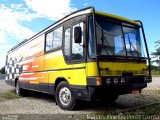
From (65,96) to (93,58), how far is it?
2.01 metres

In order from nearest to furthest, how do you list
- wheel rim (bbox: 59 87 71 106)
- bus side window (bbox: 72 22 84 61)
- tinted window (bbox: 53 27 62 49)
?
bus side window (bbox: 72 22 84 61) → wheel rim (bbox: 59 87 71 106) → tinted window (bbox: 53 27 62 49)

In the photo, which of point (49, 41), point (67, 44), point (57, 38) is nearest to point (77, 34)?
point (67, 44)

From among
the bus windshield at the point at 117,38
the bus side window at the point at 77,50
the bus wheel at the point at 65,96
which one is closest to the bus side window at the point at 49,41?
the bus wheel at the point at 65,96

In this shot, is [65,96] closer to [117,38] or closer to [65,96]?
[65,96]

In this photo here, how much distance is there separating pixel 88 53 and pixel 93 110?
6.79 feet

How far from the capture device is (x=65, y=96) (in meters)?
9.01

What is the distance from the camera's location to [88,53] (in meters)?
7.88

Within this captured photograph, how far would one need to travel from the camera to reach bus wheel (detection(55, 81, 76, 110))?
8648 millimetres

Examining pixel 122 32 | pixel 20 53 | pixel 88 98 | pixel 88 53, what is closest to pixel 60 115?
pixel 88 98

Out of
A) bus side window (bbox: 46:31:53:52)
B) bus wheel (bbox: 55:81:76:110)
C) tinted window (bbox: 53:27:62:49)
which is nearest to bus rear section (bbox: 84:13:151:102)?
bus wheel (bbox: 55:81:76:110)

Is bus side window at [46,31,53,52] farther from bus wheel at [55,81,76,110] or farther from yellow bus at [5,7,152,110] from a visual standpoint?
bus wheel at [55,81,76,110]

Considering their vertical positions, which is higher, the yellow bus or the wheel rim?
the yellow bus

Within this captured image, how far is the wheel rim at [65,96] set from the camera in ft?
29.1

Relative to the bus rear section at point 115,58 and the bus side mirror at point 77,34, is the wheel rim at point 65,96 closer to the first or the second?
the bus rear section at point 115,58
